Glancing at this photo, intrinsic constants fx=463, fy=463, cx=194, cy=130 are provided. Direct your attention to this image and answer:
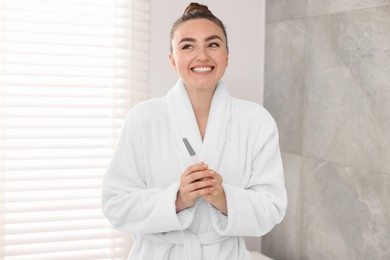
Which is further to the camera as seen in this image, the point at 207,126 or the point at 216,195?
the point at 207,126

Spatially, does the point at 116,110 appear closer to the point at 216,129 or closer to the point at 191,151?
the point at 216,129

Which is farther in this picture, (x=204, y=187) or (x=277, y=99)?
(x=277, y=99)

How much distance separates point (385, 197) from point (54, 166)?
124 centimetres

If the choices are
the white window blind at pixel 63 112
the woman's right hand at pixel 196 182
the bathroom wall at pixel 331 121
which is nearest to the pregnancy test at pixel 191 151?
the woman's right hand at pixel 196 182

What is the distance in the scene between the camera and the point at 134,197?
42.1 inches

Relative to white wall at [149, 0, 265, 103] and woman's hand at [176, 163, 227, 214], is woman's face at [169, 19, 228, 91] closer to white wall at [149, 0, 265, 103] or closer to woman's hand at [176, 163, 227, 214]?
woman's hand at [176, 163, 227, 214]

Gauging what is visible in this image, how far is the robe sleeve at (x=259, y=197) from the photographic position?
1.04 m

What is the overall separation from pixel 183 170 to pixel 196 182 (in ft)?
0.43

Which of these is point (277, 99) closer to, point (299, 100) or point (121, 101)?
point (299, 100)

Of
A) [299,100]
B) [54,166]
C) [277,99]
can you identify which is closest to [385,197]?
[299,100]

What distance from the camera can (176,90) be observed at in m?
1.18

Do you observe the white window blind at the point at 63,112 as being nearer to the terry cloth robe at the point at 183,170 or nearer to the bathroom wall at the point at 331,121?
the bathroom wall at the point at 331,121

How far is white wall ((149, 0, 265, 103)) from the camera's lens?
6.53 ft

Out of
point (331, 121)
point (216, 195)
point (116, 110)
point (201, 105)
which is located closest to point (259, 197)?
point (216, 195)
